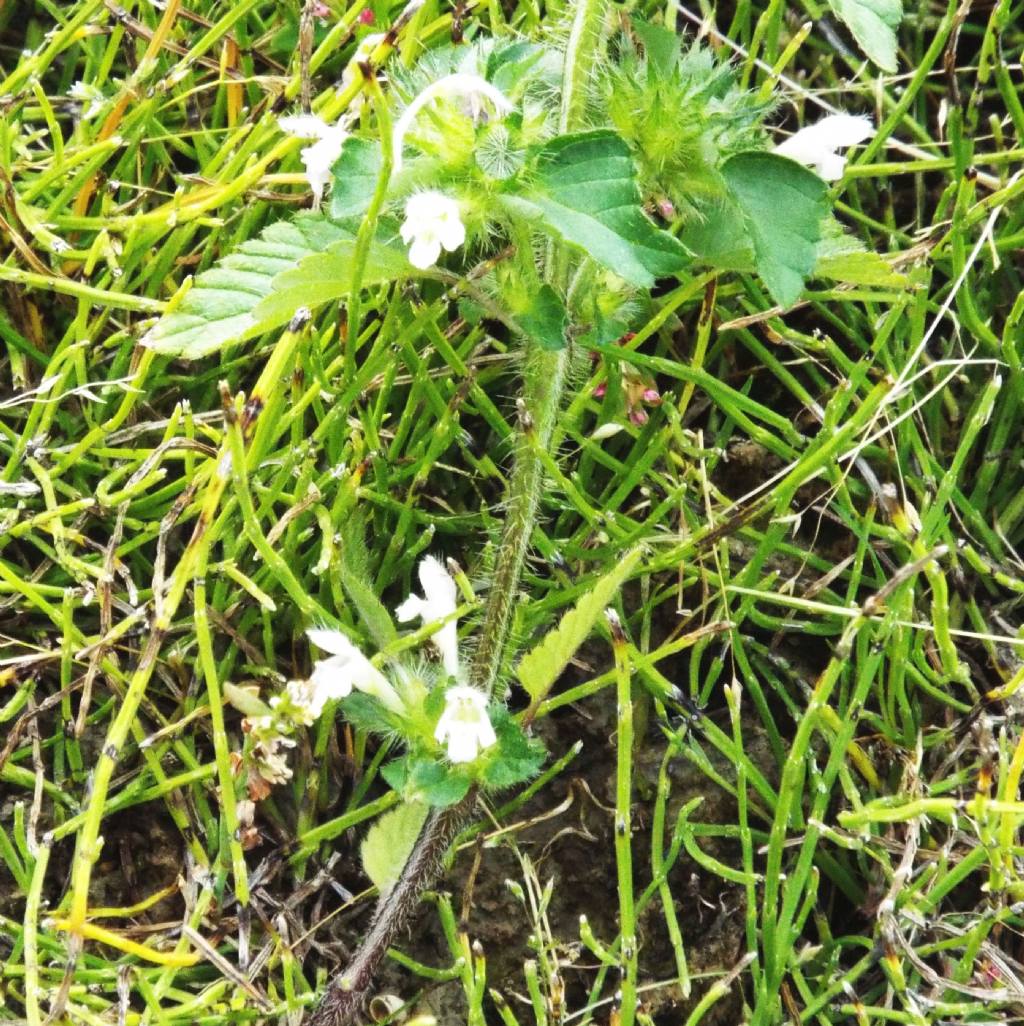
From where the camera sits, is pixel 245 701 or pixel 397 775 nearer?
pixel 397 775

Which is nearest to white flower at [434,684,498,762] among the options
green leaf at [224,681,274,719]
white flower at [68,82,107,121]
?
green leaf at [224,681,274,719]

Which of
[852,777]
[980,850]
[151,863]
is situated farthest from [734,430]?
[151,863]

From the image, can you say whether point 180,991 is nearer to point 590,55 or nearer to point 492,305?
point 492,305

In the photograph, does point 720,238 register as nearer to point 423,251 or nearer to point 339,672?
point 423,251

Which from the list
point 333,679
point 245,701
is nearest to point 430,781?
point 333,679

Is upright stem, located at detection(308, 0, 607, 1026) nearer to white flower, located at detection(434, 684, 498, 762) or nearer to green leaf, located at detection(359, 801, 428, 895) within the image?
green leaf, located at detection(359, 801, 428, 895)

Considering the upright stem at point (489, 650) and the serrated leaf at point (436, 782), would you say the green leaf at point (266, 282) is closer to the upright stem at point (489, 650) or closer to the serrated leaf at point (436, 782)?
the upright stem at point (489, 650)

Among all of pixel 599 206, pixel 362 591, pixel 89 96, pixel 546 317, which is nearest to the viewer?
pixel 599 206
